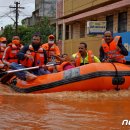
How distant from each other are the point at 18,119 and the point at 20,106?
4.81 ft

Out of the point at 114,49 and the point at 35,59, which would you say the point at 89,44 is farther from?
the point at 114,49

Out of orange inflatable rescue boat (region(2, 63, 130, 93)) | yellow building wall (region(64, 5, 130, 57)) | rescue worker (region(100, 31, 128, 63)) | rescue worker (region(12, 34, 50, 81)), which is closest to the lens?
orange inflatable rescue boat (region(2, 63, 130, 93))

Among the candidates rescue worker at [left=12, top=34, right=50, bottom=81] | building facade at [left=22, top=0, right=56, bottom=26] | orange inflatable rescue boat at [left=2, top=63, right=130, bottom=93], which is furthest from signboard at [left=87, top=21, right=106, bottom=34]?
building facade at [left=22, top=0, right=56, bottom=26]

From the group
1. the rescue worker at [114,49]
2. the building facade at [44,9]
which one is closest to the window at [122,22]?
the rescue worker at [114,49]

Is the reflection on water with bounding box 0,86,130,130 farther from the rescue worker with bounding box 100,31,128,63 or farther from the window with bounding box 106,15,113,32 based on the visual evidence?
the window with bounding box 106,15,113,32

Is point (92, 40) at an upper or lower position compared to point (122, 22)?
lower

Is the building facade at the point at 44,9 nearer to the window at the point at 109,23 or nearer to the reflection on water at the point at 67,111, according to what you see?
the window at the point at 109,23

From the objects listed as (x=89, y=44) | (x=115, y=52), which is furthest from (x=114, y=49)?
(x=89, y=44)

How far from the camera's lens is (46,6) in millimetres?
61656

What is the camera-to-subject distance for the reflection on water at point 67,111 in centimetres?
547

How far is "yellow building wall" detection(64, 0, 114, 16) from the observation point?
26.2 meters

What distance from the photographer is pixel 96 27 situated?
23984 millimetres

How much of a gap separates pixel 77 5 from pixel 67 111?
23.6 meters

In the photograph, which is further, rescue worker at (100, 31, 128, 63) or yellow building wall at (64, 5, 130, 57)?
yellow building wall at (64, 5, 130, 57)
